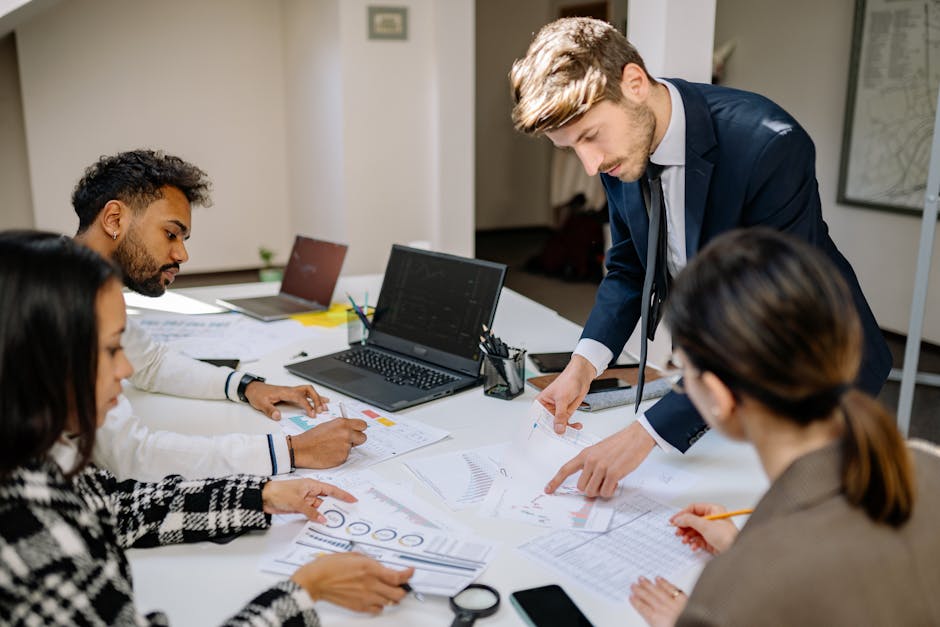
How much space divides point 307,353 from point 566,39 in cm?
119

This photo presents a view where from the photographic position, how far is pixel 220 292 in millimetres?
3000

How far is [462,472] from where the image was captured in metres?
1.50

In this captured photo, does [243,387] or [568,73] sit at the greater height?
[568,73]

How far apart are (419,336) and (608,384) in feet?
1.65

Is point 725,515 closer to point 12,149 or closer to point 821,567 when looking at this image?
point 821,567

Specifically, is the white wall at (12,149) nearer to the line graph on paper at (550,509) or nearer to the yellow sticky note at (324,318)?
the yellow sticky note at (324,318)

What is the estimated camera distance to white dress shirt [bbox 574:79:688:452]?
1.48 meters

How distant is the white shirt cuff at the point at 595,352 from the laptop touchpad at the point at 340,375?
598mm

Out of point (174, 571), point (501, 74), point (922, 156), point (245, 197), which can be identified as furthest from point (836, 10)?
point (174, 571)

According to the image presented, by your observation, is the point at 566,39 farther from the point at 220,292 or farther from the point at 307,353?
the point at 220,292

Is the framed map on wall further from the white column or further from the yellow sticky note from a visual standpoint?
the yellow sticky note

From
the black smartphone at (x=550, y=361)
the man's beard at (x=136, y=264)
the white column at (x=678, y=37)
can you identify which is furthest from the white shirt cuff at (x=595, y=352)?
the white column at (x=678, y=37)

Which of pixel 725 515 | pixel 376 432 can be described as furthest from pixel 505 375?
pixel 725 515

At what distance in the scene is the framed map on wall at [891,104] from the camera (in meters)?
4.15
